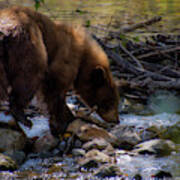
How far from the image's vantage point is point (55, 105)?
5547 millimetres

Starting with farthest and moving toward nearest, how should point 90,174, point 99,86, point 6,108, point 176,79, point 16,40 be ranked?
point 176,79 → point 99,86 → point 6,108 → point 16,40 → point 90,174

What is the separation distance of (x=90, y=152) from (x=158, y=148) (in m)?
0.89

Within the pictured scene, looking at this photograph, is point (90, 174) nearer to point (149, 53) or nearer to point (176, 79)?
point (176, 79)

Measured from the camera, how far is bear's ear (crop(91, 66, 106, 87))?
5801mm

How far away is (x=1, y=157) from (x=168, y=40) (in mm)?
5042

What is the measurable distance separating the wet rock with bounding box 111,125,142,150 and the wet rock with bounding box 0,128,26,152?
1.33m

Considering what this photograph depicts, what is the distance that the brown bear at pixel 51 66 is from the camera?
469 centimetres

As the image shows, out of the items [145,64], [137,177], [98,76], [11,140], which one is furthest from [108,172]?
[145,64]

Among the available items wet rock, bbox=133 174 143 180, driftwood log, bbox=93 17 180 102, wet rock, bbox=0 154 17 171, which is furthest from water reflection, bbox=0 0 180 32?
wet rock, bbox=133 174 143 180

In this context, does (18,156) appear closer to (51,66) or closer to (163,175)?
(51,66)

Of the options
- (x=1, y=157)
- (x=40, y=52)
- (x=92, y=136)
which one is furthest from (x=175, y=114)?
(x=1, y=157)

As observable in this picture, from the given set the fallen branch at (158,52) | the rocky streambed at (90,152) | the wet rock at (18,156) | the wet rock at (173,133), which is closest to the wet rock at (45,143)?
the rocky streambed at (90,152)

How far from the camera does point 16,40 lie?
464 cm

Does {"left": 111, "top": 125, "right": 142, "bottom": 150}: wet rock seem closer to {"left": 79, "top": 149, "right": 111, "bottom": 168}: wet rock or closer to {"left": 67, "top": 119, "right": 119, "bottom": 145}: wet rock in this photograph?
{"left": 67, "top": 119, "right": 119, "bottom": 145}: wet rock
